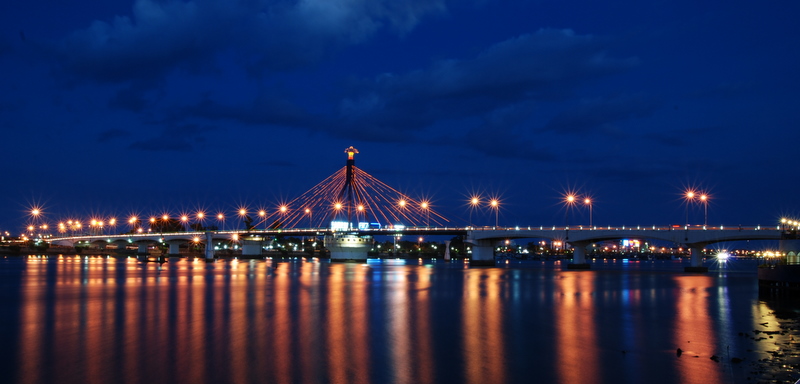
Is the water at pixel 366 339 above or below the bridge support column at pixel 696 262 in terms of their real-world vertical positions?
above

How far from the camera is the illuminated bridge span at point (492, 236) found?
7650 centimetres

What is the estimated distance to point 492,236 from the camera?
96938mm

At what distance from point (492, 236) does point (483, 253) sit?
21.9 feet

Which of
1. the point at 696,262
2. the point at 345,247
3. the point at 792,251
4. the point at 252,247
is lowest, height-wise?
the point at 696,262

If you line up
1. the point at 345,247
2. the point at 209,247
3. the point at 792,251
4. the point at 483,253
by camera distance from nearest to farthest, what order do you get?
the point at 792,251, the point at 483,253, the point at 345,247, the point at 209,247

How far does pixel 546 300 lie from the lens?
1320 inches

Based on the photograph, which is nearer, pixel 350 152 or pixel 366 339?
pixel 366 339

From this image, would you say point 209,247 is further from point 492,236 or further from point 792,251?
point 792,251

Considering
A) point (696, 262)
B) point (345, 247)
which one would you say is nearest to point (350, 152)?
point (345, 247)

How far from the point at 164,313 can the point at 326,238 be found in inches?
3437

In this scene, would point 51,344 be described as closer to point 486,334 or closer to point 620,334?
point 486,334

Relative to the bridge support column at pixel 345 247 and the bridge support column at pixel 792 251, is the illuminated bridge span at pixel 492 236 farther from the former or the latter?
the bridge support column at pixel 792 251

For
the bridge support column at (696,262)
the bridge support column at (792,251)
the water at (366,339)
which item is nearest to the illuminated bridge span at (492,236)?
the bridge support column at (696,262)

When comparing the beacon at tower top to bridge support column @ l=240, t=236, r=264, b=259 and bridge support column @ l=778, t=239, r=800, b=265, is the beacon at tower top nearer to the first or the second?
bridge support column @ l=240, t=236, r=264, b=259
